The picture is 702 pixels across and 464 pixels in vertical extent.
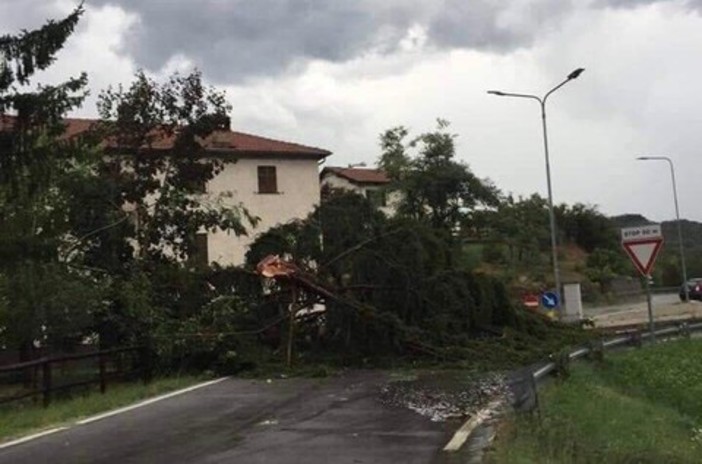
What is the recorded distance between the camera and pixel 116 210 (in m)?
23.1

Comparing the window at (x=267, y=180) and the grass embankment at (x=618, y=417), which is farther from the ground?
the window at (x=267, y=180)

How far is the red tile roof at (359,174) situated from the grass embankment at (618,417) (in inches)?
2170

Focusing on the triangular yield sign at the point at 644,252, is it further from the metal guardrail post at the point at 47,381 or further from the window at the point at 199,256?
the metal guardrail post at the point at 47,381

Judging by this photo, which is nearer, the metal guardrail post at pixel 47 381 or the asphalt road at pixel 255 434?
the asphalt road at pixel 255 434

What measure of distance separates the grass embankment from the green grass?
21.9 feet

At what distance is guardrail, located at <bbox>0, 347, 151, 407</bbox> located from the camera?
15.2 metres

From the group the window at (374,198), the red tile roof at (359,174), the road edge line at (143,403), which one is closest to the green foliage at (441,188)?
the red tile roof at (359,174)

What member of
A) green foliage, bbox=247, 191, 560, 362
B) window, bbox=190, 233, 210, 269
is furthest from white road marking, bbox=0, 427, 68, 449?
window, bbox=190, 233, 210, 269

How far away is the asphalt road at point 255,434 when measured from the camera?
9.77m

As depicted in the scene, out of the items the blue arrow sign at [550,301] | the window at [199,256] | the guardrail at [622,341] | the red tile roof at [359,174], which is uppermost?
the red tile roof at [359,174]

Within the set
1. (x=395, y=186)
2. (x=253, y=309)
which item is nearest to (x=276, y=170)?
(x=395, y=186)

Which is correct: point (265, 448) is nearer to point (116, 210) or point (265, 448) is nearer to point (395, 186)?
point (116, 210)

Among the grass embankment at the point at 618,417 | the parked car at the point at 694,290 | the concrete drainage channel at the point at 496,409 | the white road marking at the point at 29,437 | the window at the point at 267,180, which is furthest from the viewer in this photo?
the parked car at the point at 694,290

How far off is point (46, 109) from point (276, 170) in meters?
36.3
